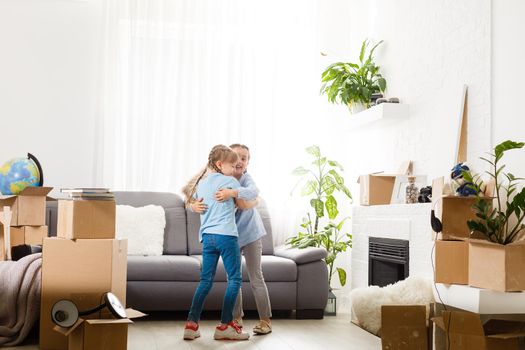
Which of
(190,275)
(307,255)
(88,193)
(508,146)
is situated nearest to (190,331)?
(190,275)

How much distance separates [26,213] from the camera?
4.64 m

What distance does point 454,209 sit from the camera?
3701mm

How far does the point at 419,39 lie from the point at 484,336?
2560 mm

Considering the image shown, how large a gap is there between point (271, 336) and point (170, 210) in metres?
1.86

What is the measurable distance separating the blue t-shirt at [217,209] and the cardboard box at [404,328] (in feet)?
3.72

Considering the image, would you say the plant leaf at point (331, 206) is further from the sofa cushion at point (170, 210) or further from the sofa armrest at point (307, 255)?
the sofa cushion at point (170, 210)

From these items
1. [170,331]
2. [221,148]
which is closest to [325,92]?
[221,148]

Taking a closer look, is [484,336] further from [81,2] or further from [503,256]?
[81,2]

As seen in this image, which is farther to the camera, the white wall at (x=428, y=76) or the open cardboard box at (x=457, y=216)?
the white wall at (x=428, y=76)

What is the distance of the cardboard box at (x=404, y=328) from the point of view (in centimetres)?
357

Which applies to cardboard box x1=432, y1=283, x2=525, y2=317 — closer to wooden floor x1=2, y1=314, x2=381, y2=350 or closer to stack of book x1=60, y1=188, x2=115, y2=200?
wooden floor x1=2, y1=314, x2=381, y2=350

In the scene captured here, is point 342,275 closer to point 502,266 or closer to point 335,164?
point 335,164

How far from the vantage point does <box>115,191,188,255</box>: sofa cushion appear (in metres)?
5.88

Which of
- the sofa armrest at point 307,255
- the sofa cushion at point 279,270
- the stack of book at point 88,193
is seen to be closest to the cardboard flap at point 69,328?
the stack of book at point 88,193
